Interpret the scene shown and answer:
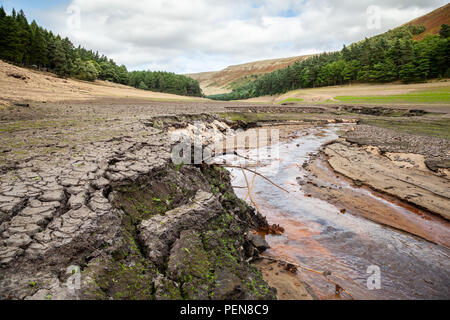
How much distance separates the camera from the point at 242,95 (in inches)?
3435

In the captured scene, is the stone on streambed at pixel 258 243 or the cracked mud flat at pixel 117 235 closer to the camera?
the cracked mud flat at pixel 117 235

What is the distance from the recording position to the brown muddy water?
3703mm

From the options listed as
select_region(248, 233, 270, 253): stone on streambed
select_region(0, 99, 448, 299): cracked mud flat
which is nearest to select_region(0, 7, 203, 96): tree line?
select_region(0, 99, 448, 299): cracked mud flat

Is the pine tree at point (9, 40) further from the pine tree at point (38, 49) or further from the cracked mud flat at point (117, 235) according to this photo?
the cracked mud flat at point (117, 235)

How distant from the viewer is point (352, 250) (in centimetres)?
467

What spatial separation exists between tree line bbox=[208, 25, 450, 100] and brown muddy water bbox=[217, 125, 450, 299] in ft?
163

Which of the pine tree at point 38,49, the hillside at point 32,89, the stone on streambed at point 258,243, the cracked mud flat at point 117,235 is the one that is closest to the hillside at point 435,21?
the hillside at point 32,89

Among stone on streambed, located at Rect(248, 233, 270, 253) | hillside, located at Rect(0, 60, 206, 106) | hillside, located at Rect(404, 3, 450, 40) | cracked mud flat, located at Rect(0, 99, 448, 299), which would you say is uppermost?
hillside, located at Rect(404, 3, 450, 40)

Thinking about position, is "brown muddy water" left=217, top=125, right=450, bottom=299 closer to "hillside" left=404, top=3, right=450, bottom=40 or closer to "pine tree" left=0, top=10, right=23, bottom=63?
"pine tree" left=0, top=10, right=23, bottom=63

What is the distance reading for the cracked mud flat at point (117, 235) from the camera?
7.32 feet

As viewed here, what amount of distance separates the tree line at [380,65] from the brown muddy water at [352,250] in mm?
49714
